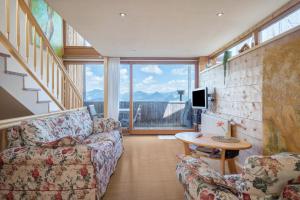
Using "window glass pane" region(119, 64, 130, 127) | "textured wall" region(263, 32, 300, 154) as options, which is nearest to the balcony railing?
"window glass pane" region(119, 64, 130, 127)

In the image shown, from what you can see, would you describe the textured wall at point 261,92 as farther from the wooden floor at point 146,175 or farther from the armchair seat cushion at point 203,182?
the wooden floor at point 146,175

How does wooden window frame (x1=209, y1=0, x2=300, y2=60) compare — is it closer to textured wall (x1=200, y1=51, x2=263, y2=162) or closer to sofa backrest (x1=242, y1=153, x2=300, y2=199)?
textured wall (x1=200, y1=51, x2=263, y2=162)

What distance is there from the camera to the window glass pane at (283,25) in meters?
2.41

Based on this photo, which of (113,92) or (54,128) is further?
(113,92)

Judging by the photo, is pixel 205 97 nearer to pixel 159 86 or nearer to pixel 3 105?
pixel 159 86

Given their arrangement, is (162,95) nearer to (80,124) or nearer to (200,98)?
(200,98)

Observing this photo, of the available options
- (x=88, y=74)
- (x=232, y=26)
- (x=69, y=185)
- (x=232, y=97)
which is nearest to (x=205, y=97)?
(x=232, y=97)

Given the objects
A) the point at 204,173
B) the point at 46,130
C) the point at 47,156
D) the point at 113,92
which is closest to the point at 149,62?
the point at 113,92

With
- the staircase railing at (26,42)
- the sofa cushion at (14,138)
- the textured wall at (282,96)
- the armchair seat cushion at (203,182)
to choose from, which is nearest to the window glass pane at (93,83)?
the staircase railing at (26,42)

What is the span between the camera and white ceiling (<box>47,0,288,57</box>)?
2402 millimetres

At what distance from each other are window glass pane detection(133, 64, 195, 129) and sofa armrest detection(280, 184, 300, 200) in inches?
202

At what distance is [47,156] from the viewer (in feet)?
6.13

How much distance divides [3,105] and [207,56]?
4675 millimetres

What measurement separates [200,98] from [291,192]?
12.0 feet
